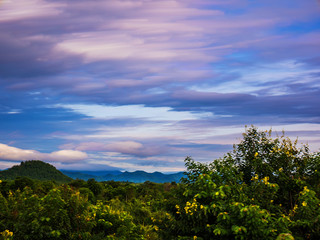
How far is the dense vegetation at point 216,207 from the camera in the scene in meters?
12.4

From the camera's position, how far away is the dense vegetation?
12.4 m

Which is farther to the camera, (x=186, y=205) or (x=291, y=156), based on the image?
(x=291, y=156)

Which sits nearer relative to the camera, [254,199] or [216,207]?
[216,207]

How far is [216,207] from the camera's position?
1262cm

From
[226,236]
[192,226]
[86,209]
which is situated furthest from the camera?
[86,209]

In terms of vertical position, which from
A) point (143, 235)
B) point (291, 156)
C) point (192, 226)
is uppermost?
point (291, 156)

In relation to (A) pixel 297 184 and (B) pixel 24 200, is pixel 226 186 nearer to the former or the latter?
(A) pixel 297 184

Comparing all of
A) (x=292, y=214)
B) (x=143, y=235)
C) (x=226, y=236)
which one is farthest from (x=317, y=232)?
(x=143, y=235)

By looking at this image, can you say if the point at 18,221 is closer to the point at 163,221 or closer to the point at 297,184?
the point at 163,221

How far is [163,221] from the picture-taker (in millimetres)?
15133

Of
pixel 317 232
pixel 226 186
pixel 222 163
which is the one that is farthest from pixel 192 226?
pixel 317 232

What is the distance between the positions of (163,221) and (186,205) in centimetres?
220

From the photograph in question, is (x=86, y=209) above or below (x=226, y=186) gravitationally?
below

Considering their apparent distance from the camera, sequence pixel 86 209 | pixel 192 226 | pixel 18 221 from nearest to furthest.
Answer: pixel 192 226, pixel 18 221, pixel 86 209
